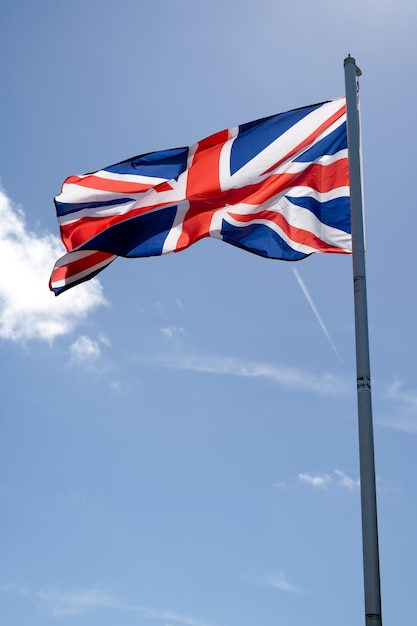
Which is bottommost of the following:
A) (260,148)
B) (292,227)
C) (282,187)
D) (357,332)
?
(357,332)

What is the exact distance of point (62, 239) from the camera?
17531mm

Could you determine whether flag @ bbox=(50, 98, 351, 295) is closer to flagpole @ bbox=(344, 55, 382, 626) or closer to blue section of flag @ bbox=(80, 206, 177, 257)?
blue section of flag @ bbox=(80, 206, 177, 257)

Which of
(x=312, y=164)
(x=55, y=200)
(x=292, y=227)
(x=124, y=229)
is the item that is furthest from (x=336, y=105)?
(x=55, y=200)

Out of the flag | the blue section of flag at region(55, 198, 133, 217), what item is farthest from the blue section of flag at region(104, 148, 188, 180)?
the blue section of flag at region(55, 198, 133, 217)

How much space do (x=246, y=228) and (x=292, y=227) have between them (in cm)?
100

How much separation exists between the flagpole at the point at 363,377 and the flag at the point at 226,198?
0.84 meters

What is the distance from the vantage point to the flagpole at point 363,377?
36.1 feet

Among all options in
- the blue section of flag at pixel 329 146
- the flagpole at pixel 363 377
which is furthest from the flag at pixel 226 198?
the flagpole at pixel 363 377

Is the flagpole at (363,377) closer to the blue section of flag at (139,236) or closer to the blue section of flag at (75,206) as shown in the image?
the blue section of flag at (139,236)

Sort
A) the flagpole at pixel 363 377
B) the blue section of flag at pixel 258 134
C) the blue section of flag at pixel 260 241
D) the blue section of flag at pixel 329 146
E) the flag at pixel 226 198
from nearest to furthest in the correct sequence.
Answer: the flagpole at pixel 363 377 → the blue section of flag at pixel 260 241 → the flag at pixel 226 198 → the blue section of flag at pixel 329 146 → the blue section of flag at pixel 258 134

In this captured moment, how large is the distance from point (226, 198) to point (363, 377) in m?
5.66

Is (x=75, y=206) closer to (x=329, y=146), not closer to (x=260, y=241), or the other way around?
(x=260, y=241)

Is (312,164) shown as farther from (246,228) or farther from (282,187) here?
(246,228)

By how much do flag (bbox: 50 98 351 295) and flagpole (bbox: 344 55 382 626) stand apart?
0.84m
